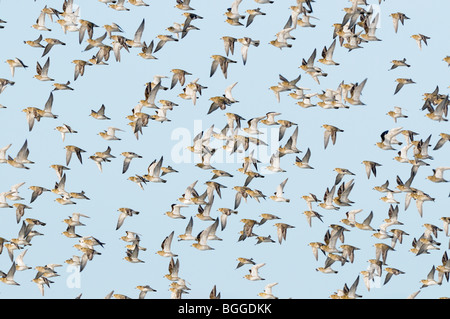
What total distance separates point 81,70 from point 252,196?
7502 mm

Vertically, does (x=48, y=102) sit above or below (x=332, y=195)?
above

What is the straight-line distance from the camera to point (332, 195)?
46250mm

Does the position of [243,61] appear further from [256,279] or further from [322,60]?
[256,279]

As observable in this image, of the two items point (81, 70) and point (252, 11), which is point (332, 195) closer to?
point (252, 11)
